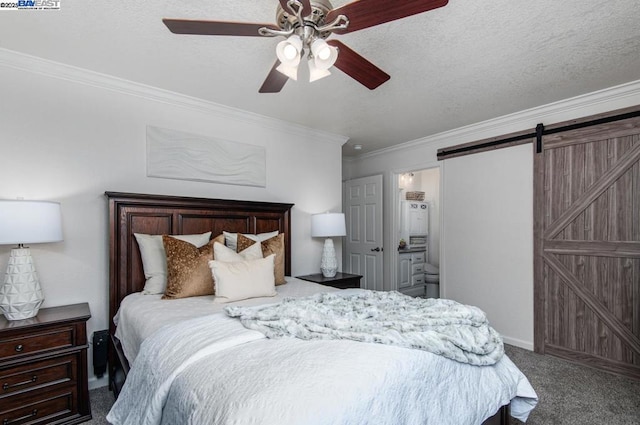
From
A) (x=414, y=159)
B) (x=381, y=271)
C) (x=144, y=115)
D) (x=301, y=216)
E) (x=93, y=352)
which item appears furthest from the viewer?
(x=381, y=271)

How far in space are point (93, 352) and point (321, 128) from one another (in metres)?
3.12

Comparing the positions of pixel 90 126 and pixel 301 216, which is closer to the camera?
pixel 90 126

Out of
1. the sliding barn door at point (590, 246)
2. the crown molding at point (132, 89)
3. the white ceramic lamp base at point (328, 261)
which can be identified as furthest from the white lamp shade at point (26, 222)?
the sliding barn door at point (590, 246)

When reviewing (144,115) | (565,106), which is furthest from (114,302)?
(565,106)

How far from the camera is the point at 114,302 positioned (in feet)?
8.21

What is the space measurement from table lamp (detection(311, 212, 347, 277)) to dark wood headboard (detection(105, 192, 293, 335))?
0.54 m

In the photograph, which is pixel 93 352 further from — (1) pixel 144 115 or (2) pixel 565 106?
(2) pixel 565 106

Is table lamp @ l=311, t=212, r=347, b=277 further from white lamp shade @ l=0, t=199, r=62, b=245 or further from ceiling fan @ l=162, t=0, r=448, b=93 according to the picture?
white lamp shade @ l=0, t=199, r=62, b=245

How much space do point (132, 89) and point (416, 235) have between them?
15.0ft

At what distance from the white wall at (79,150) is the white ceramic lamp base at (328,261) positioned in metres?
1.40

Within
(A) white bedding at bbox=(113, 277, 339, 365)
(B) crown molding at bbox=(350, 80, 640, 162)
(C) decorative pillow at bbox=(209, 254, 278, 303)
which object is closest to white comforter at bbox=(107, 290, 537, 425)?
(A) white bedding at bbox=(113, 277, 339, 365)

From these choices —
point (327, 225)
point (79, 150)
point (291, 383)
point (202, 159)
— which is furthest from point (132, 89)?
point (291, 383)

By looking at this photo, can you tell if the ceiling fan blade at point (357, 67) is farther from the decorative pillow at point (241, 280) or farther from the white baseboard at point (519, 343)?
the white baseboard at point (519, 343)

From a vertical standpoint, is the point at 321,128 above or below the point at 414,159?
above
